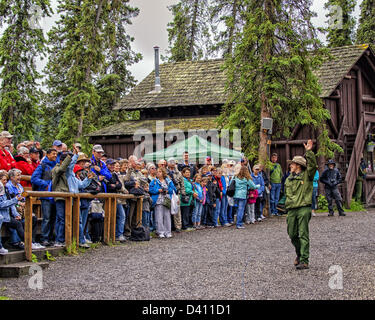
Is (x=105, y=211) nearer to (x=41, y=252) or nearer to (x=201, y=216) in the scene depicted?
(x=41, y=252)

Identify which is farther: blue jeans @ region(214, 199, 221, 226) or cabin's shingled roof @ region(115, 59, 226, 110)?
cabin's shingled roof @ region(115, 59, 226, 110)

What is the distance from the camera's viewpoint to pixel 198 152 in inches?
896

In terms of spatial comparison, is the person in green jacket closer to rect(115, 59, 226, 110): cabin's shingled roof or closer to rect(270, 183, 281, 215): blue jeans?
rect(270, 183, 281, 215): blue jeans

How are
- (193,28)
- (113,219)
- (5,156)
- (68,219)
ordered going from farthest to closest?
(193,28) → (113,219) → (5,156) → (68,219)

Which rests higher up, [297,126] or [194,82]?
[194,82]

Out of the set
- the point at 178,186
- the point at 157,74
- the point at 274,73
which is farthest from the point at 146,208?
the point at 157,74

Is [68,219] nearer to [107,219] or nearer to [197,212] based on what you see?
[107,219]

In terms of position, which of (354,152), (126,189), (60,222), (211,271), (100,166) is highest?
(354,152)

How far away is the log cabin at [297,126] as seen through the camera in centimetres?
2522

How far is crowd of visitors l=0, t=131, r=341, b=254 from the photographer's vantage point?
38.0ft

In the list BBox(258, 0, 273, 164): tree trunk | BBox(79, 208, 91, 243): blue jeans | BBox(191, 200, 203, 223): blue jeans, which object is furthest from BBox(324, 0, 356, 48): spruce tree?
BBox(79, 208, 91, 243): blue jeans

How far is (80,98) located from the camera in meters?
31.0

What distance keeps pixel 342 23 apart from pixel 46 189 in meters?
31.8
